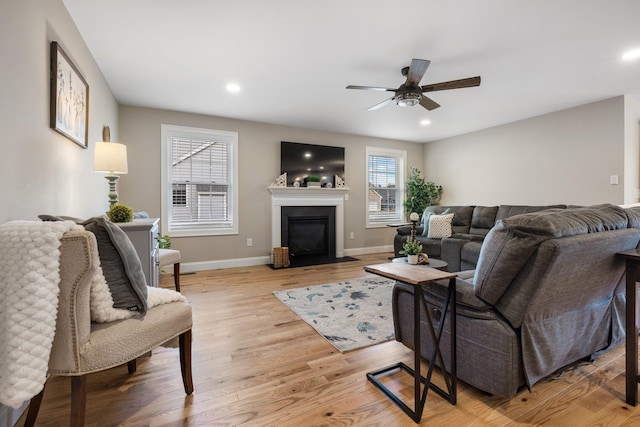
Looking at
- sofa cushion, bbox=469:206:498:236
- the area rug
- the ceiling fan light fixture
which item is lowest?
the area rug

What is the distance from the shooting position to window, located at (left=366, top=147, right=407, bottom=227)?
6238 mm

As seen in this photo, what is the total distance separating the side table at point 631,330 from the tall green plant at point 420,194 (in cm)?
474

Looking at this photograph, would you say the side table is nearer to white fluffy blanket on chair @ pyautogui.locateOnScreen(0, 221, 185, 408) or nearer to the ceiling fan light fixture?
the ceiling fan light fixture

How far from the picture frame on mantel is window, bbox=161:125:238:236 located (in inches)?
73.3

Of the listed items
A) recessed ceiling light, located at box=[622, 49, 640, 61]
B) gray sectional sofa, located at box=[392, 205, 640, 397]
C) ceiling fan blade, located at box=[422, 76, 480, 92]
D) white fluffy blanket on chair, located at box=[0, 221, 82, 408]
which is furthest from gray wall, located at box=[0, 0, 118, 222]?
recessed ceiling light, located at box=[622, 49, 640, 61]

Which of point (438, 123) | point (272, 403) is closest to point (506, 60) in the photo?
point (438, 123)

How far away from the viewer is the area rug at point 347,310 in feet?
7.62

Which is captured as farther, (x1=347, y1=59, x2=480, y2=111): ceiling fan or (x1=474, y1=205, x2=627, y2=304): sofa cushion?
(x1=347, y1=59, x2=480, y2=111): ceiling fan

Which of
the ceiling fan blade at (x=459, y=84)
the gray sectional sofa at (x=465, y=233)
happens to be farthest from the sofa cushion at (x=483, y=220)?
the ceiling fan blade at (x=459, y=84)

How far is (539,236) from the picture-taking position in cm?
133

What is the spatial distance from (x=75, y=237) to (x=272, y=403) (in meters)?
1.24

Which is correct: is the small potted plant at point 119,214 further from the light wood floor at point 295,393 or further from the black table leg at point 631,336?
the black table leg at point 631,336

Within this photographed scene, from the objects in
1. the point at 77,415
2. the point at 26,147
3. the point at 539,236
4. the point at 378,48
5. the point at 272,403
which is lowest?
the point at 272,403

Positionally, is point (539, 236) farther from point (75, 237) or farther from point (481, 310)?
point (75, 237)
